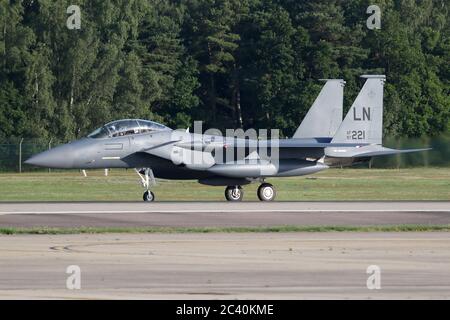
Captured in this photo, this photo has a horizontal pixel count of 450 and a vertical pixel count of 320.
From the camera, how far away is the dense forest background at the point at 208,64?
67.2 m

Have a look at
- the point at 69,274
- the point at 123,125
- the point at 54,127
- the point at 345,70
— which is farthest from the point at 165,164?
A: the point at 345,70

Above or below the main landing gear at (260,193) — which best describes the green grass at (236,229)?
below

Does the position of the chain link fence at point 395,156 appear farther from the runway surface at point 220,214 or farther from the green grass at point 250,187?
the runway surface at point 220,214

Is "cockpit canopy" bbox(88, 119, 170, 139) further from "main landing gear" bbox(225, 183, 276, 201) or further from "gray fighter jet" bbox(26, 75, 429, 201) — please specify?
"main landing gear" bbox(225, 183, 276, 201)

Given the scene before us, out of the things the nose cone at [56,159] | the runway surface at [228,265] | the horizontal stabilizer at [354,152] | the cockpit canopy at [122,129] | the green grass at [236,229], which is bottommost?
the runway surface at [228,265]

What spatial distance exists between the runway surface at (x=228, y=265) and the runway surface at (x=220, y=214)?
274 centimetres

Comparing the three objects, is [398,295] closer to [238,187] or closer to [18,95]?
[238,187]

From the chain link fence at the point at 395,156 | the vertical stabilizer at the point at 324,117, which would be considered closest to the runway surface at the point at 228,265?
the vertical stabilizer at the point at 324,117

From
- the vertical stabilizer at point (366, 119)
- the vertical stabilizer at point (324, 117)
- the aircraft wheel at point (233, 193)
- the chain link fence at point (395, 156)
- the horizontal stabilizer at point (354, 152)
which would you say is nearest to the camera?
the aircraft wheel at point (233, 193)

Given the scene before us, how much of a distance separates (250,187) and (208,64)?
3527 cm

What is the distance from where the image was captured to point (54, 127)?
6725 centimetres

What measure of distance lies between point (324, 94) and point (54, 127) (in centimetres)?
3402

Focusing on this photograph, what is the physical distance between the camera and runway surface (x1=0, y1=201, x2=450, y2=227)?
2347 cm
